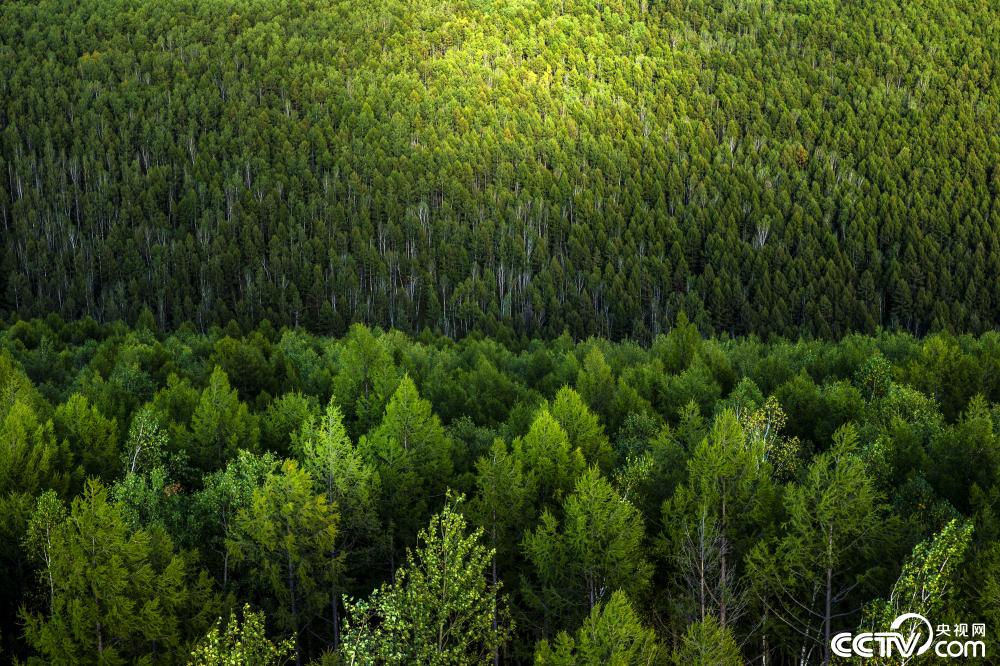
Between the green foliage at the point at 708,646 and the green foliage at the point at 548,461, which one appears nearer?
the green foliage at the point at 708,646

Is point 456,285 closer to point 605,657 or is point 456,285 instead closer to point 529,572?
point 529,572

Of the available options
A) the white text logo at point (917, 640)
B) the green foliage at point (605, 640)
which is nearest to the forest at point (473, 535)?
the green foliage at point (605, 640)

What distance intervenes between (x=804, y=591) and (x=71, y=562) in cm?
2967

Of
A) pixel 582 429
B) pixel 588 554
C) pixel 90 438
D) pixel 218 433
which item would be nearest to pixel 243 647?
pixel 588 554

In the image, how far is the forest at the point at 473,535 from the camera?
28.9m

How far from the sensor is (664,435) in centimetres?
5138

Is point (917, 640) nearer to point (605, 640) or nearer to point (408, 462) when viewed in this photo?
point (605, 640)

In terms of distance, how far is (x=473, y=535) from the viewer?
1156 inches

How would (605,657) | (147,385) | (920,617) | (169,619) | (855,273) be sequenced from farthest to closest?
(855,273) → (147,385) → (169,619) → (605,657) → (920,617)

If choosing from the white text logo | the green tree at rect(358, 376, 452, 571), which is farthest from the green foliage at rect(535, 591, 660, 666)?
the green tree at rect(358, 376, 452, 571)

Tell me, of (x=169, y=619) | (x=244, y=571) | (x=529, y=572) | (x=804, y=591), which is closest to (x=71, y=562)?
(x=169, y=619)

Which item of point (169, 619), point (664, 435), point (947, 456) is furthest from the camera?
point (664, 435)

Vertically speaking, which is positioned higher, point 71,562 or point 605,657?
point 605,657

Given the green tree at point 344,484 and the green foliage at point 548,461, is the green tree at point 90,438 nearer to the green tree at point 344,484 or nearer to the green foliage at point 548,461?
the green tree at point 344,484
